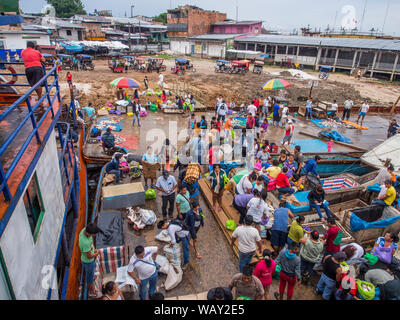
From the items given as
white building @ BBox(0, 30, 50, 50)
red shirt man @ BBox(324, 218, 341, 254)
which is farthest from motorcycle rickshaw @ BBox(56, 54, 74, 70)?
red shirt man @ BBox(324, 218, 341, 254)

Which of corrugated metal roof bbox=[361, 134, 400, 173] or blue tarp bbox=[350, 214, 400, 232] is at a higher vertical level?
corrugated metal roof bbox=[361, 134, 400, 173]

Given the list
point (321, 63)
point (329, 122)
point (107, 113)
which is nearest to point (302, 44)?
point (321, 63)

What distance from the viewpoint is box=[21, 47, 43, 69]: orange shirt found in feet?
19.5

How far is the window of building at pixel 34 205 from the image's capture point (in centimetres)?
364

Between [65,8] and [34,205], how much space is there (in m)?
89.2

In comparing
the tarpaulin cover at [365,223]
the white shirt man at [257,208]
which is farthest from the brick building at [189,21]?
the white shirt man at [257,208]

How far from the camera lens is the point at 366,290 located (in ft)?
16.9

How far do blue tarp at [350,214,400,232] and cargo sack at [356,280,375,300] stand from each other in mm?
2747

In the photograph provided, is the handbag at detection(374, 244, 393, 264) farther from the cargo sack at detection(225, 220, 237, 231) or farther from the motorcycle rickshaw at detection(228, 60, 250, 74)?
the motorcycle rickshaw at detection(228, 60, 250, 74)

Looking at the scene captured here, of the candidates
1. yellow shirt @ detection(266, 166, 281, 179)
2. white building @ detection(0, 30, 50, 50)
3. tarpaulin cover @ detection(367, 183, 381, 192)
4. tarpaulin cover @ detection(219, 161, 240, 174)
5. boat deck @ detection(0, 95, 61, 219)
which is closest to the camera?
boat deck @ detection(0, 95, 61, 219)

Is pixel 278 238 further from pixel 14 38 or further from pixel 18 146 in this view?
pixel 14 38

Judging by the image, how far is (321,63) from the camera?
138ft

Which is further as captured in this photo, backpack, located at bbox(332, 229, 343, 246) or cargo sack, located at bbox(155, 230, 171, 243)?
cargo sack, located at bbox(155, 230, 171, 243)
